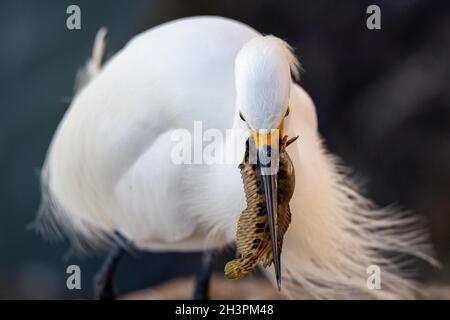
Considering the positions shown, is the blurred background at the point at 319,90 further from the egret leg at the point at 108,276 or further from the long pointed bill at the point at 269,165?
the long pointed bill at the point at 269,165

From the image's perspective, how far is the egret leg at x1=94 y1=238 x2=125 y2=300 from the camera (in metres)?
1.56

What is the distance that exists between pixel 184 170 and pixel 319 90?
674 mm

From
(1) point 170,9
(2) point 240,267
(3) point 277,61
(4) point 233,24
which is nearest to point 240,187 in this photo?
(2) point 240,267

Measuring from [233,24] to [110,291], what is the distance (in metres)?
0.72

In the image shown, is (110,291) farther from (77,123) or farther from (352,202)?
(352,202)

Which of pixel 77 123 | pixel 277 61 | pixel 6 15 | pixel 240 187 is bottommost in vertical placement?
pixel 240 187

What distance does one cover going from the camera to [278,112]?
0.94 metres

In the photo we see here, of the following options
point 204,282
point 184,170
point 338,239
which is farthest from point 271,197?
point 204,282

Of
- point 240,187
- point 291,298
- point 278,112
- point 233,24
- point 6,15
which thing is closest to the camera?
point 278,112

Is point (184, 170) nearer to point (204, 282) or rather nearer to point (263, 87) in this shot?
point (263, 87)

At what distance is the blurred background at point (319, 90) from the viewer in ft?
5.50

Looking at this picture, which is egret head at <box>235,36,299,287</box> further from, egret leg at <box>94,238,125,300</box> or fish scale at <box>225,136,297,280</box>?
egret leg at <box>94,238,125,300</box>

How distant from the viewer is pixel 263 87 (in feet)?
3.06

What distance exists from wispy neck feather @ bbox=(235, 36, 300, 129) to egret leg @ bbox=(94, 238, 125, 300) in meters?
0.73
